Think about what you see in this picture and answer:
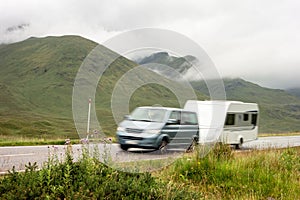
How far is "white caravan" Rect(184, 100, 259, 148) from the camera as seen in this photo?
16859mm

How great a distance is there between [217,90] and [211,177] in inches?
104

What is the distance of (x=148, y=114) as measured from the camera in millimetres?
13688

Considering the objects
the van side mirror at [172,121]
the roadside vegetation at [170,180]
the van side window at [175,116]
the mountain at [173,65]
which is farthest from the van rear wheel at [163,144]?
the mountain at [173,65]

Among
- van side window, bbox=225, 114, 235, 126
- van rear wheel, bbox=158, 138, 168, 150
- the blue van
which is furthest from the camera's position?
van side window, bbox=225, 114, 235, 126

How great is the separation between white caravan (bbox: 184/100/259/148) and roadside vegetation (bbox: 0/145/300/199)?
19.7ft

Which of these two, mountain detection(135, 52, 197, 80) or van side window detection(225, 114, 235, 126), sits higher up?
mountain detection(135, 52, 197, 80)

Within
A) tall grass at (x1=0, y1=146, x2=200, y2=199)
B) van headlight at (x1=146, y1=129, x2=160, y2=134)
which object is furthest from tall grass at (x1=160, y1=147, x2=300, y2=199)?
van headlight at (x1=146, y1=129, x2=160, y2=134)

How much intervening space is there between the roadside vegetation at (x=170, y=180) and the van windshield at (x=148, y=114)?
12.1 ft

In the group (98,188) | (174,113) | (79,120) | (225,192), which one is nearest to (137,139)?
(174,113)

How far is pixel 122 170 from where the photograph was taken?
6.72m

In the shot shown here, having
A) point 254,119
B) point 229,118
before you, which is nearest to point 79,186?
point 229,118

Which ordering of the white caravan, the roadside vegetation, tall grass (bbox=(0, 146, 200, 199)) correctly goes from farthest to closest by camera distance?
the white caravan < the roadside vegetation < tall grass (bbox=(0, 146, 200, 199))

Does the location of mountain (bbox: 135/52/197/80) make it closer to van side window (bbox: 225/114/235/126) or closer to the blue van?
the blue van

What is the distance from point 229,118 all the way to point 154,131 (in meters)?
6.33
